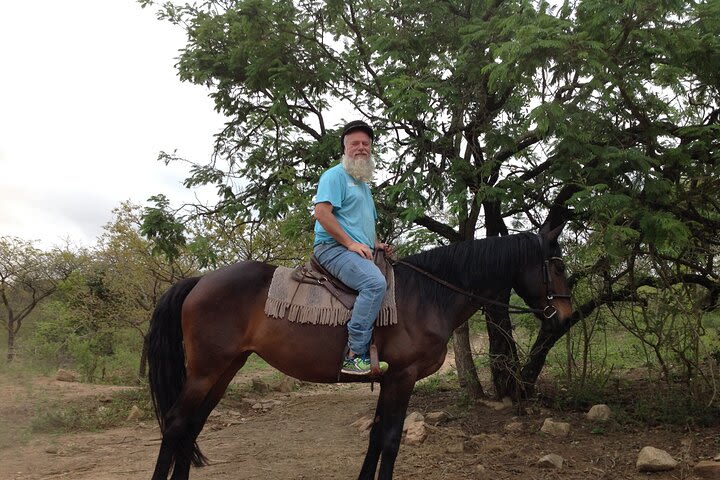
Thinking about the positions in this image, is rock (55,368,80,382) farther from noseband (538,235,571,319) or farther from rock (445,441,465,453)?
noseband (538,235,571,319)

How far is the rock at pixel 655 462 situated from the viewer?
181 inches

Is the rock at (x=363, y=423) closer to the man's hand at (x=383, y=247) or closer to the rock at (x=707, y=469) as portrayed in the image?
the man's hand at (x=383, y=247)

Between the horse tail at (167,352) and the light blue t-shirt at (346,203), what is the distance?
1.34 meters

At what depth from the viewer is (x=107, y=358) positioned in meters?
14.1

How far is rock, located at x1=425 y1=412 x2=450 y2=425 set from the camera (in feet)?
22.7

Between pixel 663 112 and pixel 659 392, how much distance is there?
3.45 metres

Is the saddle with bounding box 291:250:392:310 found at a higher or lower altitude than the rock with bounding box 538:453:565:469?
higher

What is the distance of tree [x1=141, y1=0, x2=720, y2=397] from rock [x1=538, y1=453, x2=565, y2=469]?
150 cm

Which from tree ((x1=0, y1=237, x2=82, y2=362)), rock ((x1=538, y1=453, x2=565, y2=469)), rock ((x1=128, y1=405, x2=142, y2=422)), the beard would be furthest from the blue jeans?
tree ((x1=0, y1=237, x2=82, y2=362))

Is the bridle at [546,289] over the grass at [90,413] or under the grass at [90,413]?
over

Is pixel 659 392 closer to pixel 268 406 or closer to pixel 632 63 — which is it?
pixel 632 63

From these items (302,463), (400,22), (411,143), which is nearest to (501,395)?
(302,463)

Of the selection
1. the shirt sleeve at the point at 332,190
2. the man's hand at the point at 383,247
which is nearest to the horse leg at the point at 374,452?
the man's hand at the point at 383,247

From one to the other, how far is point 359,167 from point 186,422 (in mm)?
2447
